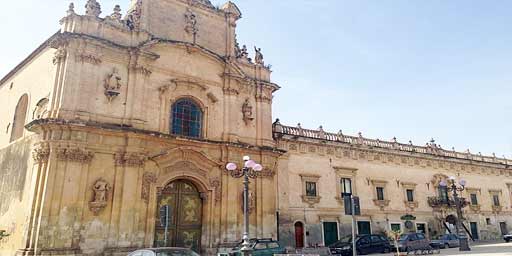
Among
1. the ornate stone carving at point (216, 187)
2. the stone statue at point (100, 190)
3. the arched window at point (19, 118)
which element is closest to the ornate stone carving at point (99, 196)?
the stone statue at point (100, 190)

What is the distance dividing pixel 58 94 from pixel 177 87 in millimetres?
5798

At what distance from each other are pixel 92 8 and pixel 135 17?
7.00 feet

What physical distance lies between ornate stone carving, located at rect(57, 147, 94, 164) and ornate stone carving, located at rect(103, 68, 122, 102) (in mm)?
2976

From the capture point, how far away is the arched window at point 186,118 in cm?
2089

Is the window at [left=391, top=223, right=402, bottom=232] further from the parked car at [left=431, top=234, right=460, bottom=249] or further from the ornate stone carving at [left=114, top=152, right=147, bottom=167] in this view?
the ornate stone carving at [left=114, top=152, right=147, bottom=167]

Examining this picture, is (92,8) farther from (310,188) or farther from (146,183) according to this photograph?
(310,188)

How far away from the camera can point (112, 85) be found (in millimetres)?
19188

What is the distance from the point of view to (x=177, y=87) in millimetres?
21172

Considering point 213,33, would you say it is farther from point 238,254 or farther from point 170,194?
point 238,254

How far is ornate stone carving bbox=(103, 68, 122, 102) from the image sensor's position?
1900 centimetres

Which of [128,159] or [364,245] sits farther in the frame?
[364,245]

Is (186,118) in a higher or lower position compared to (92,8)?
lower

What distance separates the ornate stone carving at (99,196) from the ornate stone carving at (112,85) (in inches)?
162

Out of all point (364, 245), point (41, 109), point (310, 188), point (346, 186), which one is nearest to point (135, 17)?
point (41, 109)
